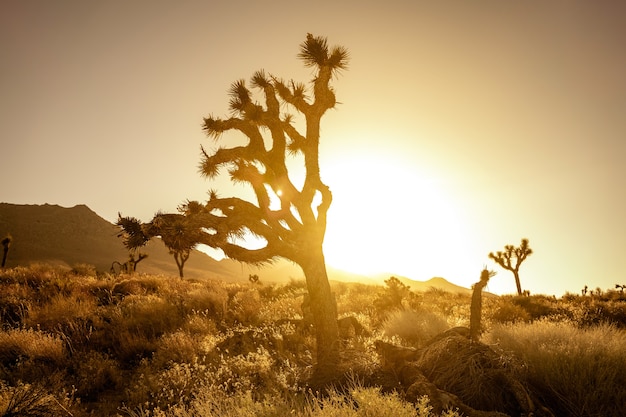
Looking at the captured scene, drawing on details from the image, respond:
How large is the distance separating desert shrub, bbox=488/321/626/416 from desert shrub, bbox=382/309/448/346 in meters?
4.63

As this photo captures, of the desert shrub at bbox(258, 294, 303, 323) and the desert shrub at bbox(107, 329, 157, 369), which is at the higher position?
the desert shrub at bbox(258, 294, 303, 323)

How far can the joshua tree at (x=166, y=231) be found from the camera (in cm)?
780

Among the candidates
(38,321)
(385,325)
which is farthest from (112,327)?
(385,325)

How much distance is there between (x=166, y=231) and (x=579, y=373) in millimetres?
8558

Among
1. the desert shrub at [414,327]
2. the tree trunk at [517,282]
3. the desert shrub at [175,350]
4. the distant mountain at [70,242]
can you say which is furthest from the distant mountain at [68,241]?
the desert shrub at [175,350]

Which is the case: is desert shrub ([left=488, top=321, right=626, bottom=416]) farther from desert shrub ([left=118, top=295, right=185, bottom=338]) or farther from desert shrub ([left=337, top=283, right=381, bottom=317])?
desert shrub ([left=118, top=295, right=185, bottom=338])

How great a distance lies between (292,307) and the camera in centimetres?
1538

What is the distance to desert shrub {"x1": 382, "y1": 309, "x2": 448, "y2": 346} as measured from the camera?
11.4m

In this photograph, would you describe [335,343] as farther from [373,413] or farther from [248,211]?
[373,413]

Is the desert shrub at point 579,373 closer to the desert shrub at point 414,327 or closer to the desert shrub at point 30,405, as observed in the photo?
the desert shrub at point 414,327

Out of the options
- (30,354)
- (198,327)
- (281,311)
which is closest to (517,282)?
(281,311)

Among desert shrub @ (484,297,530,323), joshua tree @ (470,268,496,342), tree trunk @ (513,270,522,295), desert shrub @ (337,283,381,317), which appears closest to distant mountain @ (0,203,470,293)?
tree trunk @ (513,270,522,295)

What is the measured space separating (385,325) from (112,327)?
9.18 metres

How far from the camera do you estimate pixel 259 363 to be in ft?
25.4
